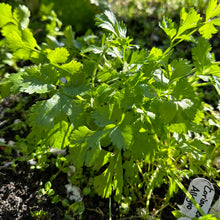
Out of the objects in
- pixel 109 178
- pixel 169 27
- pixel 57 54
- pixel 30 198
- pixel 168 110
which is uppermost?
pixel 169 27

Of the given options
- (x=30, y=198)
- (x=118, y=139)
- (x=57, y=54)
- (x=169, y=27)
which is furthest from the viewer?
(x=30, y=198)

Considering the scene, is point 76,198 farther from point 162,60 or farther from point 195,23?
point 195,23

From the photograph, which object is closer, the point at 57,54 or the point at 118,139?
the point at 118,139

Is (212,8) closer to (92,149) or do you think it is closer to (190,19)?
(190,19)

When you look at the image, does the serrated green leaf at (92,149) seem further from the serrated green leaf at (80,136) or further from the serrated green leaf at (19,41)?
the serrated green leaf at (19,41)

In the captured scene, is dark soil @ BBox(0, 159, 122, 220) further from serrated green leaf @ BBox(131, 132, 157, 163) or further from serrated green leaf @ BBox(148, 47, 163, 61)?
serrated green leaf @ BBox(148, 47, 163, 61)

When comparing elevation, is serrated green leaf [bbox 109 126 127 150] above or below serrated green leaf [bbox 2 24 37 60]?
below

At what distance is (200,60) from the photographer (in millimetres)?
1063

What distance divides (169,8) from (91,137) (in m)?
1.77

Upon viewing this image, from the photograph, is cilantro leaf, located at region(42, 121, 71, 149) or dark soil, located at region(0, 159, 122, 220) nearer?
cilantro leaf, located at region(42, 121, 71, 149)

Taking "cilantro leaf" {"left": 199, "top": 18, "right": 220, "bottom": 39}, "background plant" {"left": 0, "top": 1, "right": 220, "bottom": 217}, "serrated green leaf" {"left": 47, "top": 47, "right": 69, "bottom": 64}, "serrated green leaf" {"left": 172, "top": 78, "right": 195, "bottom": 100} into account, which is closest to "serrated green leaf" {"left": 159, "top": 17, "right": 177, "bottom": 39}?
"background plant" {"left": 0, "top": 1, "right": 220, "bottom": 217}

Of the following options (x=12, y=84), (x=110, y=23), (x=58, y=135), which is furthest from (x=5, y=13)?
(x=58, y=135)

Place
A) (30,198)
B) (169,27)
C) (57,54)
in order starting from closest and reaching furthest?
Answer: (57,54) < (169,27) < (30,198)

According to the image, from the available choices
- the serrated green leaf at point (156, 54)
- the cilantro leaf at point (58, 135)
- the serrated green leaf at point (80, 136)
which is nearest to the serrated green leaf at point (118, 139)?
the serrated green leaf at point (80, 136)
